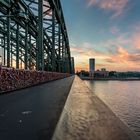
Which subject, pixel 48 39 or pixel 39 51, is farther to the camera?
pixel 48 39

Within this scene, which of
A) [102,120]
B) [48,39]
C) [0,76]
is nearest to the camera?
[102,120]

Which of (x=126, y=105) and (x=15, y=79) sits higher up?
(x=15, y=79)

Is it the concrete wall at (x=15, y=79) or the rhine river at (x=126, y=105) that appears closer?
the concrete wall at (x=15, y=79)

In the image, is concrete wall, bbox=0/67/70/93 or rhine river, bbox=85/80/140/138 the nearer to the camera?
concrete wall, bbox=0/67/70/93

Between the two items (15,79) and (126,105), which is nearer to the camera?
(15,79)

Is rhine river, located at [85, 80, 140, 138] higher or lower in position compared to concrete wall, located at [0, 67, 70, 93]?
lower

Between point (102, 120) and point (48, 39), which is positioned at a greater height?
point (48, 39)

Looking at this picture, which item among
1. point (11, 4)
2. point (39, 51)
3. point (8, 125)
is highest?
point (11, 4)

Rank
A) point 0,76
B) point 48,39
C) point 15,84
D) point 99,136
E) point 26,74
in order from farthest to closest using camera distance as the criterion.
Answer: point 48,39, point 26,74, point 15,84, point 0,76, point 99,136

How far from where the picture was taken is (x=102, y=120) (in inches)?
132

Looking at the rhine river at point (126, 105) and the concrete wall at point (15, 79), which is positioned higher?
the concrete wall at point (15, 79)

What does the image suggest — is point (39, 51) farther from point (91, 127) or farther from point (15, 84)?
point (91, 127)

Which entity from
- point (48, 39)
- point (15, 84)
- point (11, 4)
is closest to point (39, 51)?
point (11, 4)

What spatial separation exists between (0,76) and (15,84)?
221 cm
